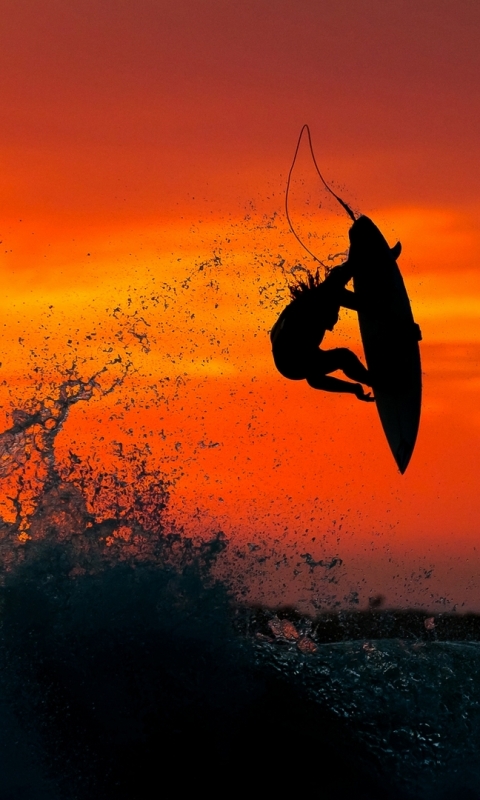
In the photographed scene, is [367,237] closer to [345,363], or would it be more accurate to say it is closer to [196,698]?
[345,363]

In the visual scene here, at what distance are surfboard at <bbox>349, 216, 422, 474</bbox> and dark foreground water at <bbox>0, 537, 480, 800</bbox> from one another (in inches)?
111

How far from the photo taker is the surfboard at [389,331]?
10211 mm

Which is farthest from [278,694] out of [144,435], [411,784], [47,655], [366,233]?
[366,233]

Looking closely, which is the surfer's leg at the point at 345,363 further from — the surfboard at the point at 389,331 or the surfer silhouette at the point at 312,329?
the surfboard at the point at 389,331

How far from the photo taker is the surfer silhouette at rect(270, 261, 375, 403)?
30.6 feet

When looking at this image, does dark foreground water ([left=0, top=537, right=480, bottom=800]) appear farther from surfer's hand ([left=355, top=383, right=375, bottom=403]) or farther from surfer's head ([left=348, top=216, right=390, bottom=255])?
surfer's head ([left=348, top=216, right=390, bottom=255])

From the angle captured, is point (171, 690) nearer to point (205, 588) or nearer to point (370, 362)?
point (205, 588)

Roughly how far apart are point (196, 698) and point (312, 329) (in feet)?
14.9

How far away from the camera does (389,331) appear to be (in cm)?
1037

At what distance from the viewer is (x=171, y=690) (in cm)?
1120

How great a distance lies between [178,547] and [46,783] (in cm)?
313

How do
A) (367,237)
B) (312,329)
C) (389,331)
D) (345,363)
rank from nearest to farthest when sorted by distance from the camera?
(312,329) < (345,363) < (367,237) < (389,331)

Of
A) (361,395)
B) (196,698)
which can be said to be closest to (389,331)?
(361,395)

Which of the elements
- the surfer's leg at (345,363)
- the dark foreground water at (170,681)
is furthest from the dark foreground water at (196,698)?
the surfer's leg at (345,363)
